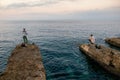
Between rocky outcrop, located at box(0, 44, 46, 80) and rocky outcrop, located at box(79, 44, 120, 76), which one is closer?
rocky outcrop, located at box(0, 44, 46, 80)

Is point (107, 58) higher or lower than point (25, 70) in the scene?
lower

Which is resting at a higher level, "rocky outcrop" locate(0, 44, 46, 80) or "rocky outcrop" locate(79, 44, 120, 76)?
"rocky outcrop" locate(0, 44, 46, 80)

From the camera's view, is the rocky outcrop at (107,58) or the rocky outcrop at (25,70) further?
the rocky outcrop at (107,58)

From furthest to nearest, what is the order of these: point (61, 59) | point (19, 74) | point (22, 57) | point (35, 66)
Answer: point (61, 59) → point (22, 57) → point (35, 66) → point (19, 74)

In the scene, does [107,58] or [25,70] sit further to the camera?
[107,58]

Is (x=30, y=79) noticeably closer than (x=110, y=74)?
Yes

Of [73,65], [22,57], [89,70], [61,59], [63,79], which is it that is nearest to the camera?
[63,79]

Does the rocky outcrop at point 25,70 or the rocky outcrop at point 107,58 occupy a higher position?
the rocky outcrop at point 25,70

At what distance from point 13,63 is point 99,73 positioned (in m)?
13.3

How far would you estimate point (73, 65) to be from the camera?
93.9 ft

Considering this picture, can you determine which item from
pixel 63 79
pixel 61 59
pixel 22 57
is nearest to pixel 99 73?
pixel 63 79

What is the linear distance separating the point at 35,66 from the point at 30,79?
4016 mm

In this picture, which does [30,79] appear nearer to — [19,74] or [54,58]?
[19,74]

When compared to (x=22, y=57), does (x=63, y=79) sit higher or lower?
lower
